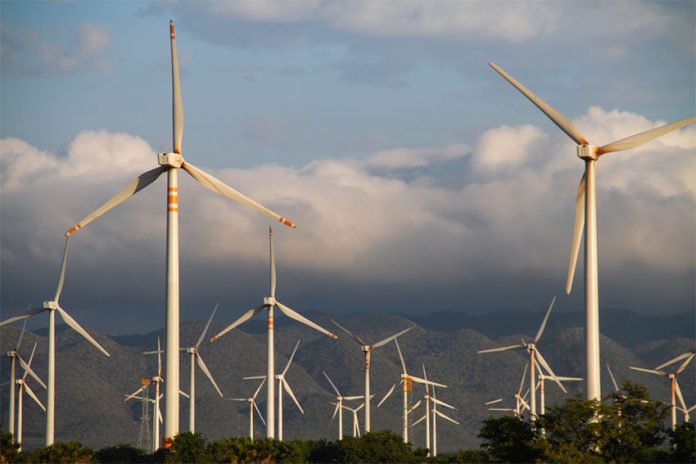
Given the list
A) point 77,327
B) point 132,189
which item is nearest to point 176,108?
point 132,189

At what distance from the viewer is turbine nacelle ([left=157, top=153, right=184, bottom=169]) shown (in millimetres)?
70875

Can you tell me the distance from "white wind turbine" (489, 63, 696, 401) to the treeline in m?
3.89

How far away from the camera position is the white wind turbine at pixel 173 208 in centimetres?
6669

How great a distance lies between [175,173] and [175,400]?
1319cm

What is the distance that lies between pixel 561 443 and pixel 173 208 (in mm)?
26762

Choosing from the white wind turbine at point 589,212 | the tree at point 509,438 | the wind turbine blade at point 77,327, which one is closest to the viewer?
the white wind turbine at point 589,212

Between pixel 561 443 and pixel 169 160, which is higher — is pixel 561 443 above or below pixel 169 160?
below

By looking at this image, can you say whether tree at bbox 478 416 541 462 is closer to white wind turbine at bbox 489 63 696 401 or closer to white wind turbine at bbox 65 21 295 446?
white wind turbine at bbox 489 63 696 401

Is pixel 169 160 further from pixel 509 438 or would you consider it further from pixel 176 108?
pixel 509 438

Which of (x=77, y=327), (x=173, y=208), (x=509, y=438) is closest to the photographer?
(x=173, y=208)

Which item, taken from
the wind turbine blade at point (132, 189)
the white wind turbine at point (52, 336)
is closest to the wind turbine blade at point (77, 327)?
the white wind turbine at point (52, 336)

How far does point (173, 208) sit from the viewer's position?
2670 inches

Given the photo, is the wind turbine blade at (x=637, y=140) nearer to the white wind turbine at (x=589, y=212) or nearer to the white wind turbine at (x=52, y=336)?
the white wind turbine at (x=589, y=212)

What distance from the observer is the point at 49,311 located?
119188 mm
